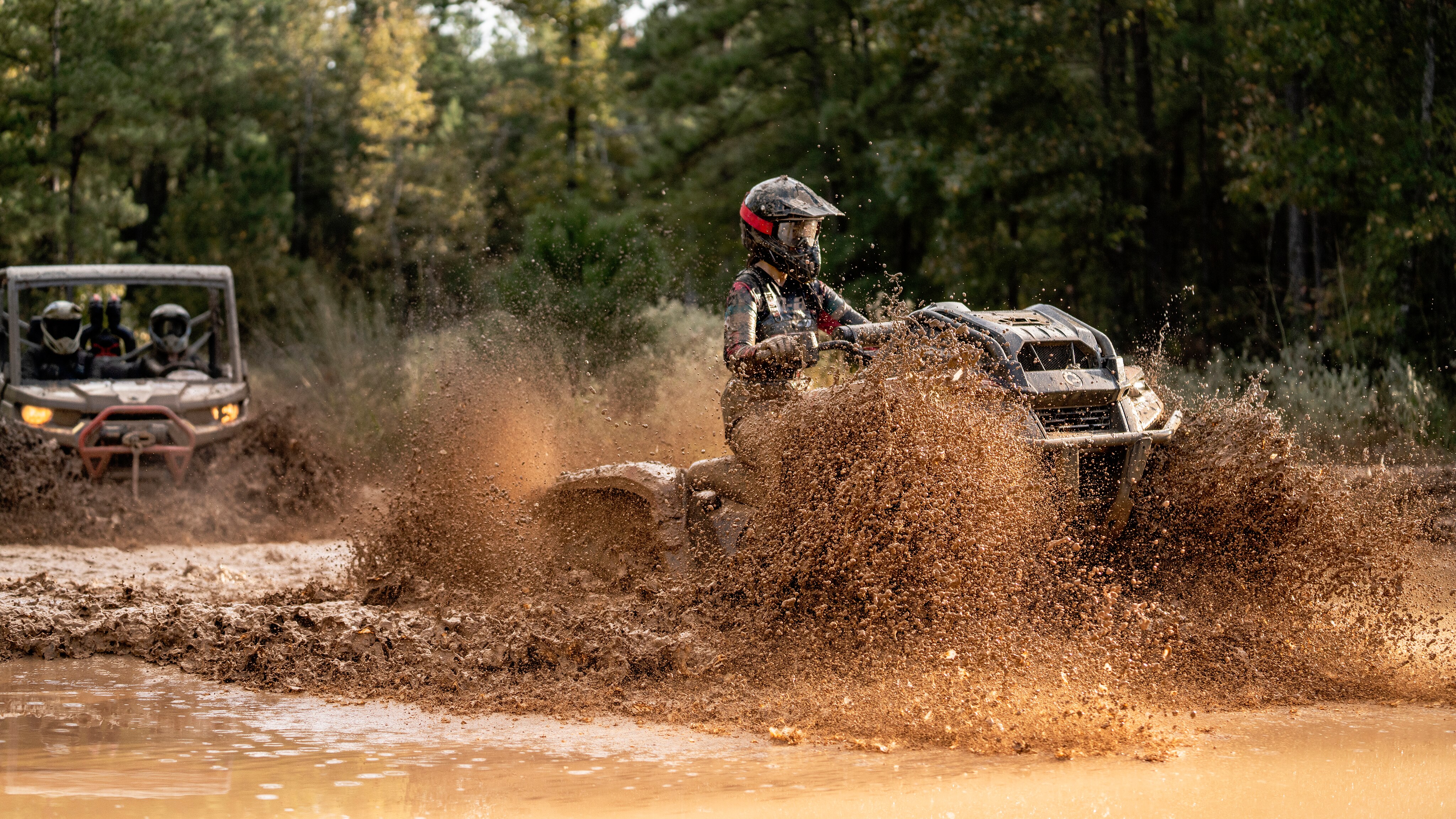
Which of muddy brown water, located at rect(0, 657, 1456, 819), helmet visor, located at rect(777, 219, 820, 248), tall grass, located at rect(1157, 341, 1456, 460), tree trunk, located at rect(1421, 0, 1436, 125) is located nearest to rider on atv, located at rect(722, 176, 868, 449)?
helmet visor, located at rect(777, 219, 820, 248)

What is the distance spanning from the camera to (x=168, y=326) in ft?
45.8

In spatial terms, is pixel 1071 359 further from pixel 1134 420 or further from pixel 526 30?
pixel 526 30

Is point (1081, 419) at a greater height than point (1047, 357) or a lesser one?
lesser

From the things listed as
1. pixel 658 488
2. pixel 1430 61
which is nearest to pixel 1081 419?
pixel 658 488

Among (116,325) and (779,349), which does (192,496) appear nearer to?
(116,325)

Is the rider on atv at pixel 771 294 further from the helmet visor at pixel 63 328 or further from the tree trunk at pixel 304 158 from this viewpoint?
the tree trunk at pixel 304 158

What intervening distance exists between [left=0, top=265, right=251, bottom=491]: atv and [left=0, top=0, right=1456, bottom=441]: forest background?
275 centimetres

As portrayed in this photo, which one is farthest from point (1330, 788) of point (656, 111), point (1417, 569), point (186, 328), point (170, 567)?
point (656, 111)

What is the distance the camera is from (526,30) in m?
39.9

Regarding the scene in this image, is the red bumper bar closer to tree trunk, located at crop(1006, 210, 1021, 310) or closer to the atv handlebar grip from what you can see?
the atv handlebar grip

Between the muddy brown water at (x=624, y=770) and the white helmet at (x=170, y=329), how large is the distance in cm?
771

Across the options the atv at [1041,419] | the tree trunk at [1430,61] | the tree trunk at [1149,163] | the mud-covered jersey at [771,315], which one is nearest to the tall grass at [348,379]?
the atv at [1041,419]

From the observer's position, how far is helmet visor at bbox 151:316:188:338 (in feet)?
45.7

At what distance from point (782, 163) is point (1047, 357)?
1034 inches
